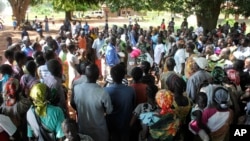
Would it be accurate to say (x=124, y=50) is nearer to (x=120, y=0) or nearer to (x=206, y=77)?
(x=206, y=77)

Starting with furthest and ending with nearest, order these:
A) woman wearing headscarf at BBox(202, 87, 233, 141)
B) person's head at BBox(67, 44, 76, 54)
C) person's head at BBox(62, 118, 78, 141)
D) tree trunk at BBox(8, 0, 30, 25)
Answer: tree trunk at BBox(8, 0, 30, 25), person's head at BBox(67, 44, 76, 54), woman wearing headscarf at BBox(202, 87, 233, 141), person's head at BBox(62, 118, 78, 141)

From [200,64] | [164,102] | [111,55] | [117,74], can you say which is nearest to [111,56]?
[111,55]

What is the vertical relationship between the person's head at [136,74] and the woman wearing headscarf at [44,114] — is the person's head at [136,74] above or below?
above

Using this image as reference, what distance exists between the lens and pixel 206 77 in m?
5.48

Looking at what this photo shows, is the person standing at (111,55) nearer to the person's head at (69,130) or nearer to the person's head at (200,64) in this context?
the person's head at (200,64)

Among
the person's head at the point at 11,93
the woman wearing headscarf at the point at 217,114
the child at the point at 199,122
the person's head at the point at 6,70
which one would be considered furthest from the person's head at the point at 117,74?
the person's head at the point at 6,70

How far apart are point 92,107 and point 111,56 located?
4946 millimetres

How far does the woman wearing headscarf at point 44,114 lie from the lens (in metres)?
3.83

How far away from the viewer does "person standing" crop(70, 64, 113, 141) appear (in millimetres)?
4223

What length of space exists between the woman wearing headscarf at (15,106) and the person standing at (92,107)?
72 centimetres

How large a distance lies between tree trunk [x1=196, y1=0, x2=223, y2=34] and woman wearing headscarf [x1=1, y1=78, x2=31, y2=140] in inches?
433

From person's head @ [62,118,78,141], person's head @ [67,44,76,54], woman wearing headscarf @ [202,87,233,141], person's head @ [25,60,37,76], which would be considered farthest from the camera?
person's head @ [67,44,76,54]

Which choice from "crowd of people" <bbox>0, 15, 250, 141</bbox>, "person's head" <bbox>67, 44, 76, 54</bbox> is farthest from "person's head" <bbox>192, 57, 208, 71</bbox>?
"person's head" <bbox>67, 44, 76, 54</bbox>

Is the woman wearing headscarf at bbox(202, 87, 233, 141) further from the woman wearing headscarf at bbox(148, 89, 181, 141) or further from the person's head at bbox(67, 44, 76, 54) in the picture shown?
the person's head at bbox(67, 44, 76, 54)
